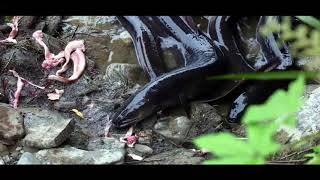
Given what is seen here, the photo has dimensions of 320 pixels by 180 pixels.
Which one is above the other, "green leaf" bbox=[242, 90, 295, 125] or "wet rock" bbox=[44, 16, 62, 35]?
"wet rock" bbox=[44, 16, 62, 35]

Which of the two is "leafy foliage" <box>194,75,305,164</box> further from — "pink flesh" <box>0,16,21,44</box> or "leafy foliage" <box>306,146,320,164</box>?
"pink flesh" <box>0,16,21,44</box>

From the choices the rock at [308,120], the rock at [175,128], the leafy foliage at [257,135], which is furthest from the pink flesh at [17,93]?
the leafy foliage at [257,135]

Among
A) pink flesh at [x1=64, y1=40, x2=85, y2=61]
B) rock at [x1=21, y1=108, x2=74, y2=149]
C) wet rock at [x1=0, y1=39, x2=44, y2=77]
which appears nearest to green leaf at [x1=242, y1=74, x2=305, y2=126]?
rock at [x1=21, y1=108, x2=74, y2=149]

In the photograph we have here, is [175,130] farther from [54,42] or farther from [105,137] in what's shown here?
[54,42]

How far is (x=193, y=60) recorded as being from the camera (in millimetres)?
4906

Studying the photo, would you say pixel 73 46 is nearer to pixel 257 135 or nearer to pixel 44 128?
pixel 44 128

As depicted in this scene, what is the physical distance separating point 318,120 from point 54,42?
2.48 m

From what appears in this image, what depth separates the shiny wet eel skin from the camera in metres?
4.47

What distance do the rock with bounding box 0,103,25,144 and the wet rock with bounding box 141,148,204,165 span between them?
0.91m

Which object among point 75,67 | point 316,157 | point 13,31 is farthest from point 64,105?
point 316,157

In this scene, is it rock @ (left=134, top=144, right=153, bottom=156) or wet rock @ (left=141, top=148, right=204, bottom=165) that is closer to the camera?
wet rock @ (left=141, top=148, right=204, bottom=165)

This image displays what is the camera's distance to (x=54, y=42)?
502cm

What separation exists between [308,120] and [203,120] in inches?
34.1
